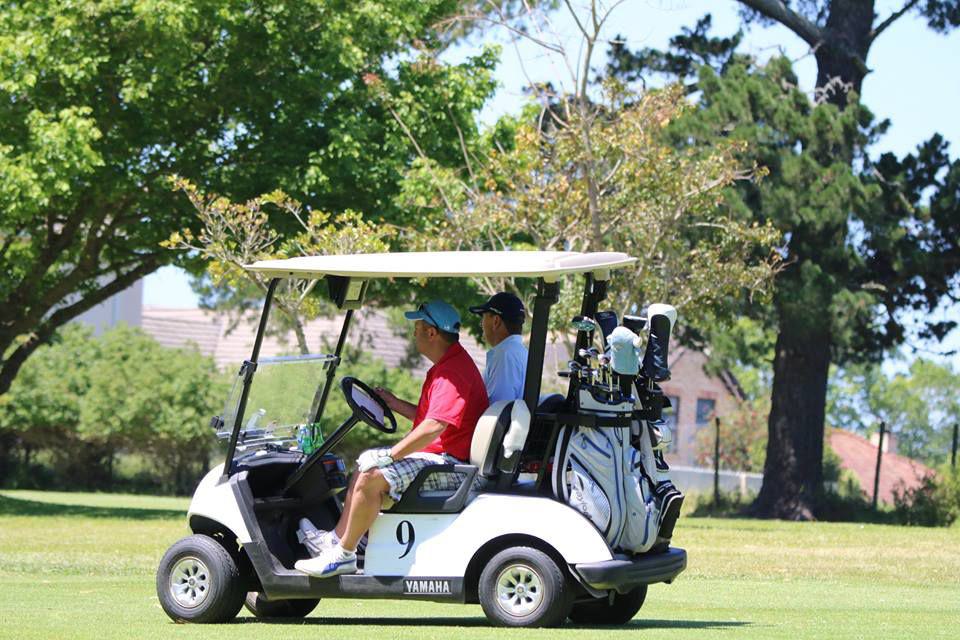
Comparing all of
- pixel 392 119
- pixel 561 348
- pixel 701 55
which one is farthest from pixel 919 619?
pixel 561 348

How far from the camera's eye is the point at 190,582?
386 inches

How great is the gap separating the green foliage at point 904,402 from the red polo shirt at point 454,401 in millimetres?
66615

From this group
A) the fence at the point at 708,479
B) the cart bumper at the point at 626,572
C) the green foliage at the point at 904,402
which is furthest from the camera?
the green foliage at the point at 904,402

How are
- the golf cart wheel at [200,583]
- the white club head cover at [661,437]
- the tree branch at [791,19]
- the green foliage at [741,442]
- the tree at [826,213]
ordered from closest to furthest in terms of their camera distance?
the golf cart wheel at [200,583] → the white club head cover at [661,437] → the tree at [826,213] → the tree branch at [791,19] → the green foliage at [741,442]

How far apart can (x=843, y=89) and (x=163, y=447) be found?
19928 millimetres

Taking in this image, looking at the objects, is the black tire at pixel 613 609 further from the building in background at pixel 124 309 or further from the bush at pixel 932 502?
the building in background at pixel 124 309

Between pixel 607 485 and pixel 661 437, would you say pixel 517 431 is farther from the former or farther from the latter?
pixel 661 437

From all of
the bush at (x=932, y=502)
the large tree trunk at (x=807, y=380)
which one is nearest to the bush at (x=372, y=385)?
the large tree trunk at (x=807, y=380)

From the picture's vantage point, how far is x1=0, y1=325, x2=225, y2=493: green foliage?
4022cm

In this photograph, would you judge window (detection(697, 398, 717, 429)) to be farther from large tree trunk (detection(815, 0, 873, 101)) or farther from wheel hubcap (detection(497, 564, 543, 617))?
wheel hubcap (detection(497, 564, 543, 617))

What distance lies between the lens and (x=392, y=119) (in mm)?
26328

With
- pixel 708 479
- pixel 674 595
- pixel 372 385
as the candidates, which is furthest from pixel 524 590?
pixel 708 479

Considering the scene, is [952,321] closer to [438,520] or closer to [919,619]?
[919,619]

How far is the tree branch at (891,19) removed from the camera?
1201 inches
